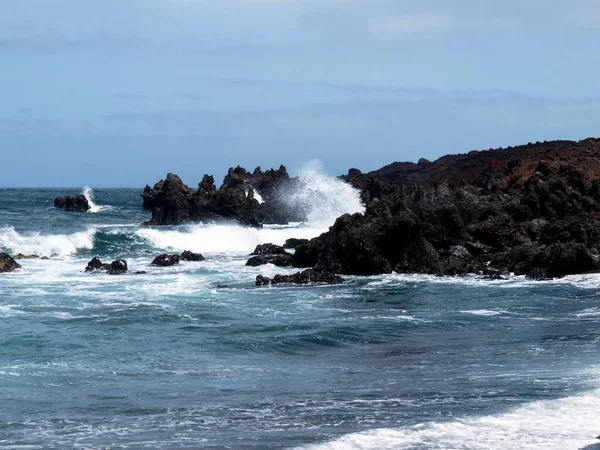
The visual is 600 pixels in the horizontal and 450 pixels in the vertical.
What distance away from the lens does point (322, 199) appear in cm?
6122

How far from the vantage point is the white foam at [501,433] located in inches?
386

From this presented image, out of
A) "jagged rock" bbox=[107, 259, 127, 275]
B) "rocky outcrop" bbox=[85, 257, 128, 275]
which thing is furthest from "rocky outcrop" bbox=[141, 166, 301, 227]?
"jagged rock" bbox=[107, 259, 127, 275]

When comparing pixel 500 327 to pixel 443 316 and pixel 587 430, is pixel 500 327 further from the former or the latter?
pixel 587 430

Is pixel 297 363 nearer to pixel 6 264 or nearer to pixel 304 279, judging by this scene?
pixel 304 279

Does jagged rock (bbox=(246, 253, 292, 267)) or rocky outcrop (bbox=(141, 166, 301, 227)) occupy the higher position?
rocky outcrop (bbox=(141, 166, 301, 227))

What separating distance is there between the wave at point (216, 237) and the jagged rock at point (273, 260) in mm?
8074

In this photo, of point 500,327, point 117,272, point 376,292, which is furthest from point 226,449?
point 117,272

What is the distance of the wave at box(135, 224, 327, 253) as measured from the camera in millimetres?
45425

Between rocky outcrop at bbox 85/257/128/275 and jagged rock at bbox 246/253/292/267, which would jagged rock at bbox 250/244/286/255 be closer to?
jagged rock at bbox 246/253/292/267

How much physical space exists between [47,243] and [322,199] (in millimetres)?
23705

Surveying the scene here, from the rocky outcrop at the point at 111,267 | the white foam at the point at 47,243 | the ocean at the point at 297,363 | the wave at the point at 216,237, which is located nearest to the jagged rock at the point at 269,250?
the wave at the point at 216,237

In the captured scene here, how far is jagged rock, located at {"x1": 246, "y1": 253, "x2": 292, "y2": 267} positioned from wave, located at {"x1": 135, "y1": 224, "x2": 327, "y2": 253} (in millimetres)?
8074

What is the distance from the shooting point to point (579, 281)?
88.5 ft

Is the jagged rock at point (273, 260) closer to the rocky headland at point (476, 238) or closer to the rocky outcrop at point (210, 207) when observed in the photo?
the rocky headland at point (476, 238)
